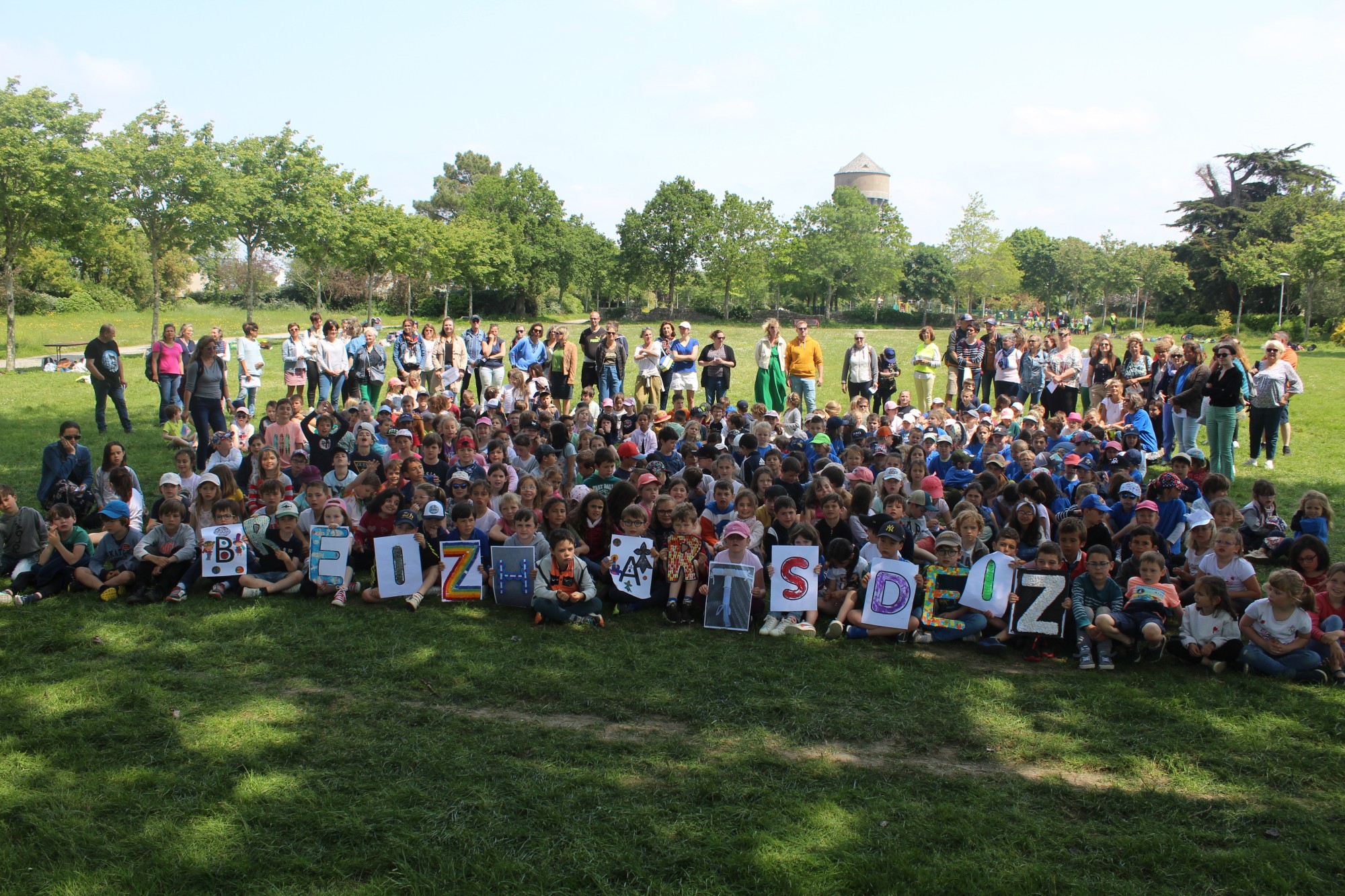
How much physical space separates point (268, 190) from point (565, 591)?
1378 inches

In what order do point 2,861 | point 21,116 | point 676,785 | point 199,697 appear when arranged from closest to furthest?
point 2,861, point 676,785, point 199,697, point 21,116

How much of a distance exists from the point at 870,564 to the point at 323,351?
11975mm

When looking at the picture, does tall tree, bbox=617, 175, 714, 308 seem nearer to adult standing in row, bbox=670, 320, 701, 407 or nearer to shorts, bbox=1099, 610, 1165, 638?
adult standing in row, bbox=670, 320, 701, 407

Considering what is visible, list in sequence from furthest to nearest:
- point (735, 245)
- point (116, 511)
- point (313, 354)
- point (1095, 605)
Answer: point (735, 245) → point (313, 354) → point (116, 511) → point (1095, 605)

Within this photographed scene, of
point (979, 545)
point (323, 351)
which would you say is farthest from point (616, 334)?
point (979, 545)

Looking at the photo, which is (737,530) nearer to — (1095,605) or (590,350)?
(1095,605)

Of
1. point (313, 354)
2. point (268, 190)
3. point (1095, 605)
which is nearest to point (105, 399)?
point (313, 354)

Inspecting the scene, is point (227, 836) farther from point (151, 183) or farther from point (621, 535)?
point (151, 183)

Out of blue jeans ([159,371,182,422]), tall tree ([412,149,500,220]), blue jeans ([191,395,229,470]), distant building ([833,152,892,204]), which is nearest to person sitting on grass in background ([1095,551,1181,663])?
blue jeans ([191,395,229,470])

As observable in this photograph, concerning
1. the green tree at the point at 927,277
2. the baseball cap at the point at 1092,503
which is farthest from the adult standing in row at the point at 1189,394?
the green tree at the point at 927,277

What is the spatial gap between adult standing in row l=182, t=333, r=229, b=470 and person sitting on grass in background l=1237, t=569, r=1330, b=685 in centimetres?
1281

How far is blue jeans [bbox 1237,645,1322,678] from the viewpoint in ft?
21.8

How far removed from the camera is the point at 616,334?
53.0 feet

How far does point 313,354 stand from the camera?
1639 centimetres
